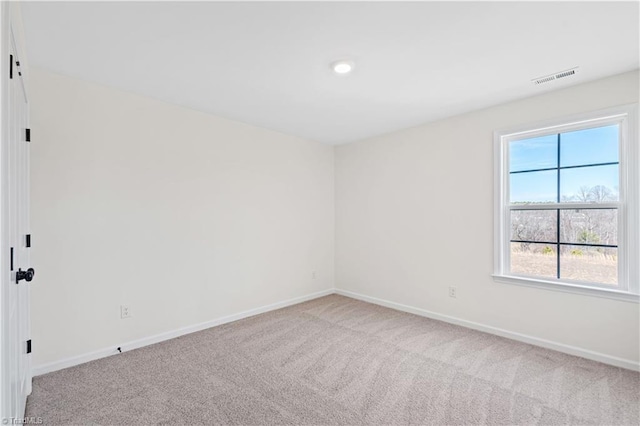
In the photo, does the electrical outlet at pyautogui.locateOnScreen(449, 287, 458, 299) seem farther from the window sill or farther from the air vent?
the air vent

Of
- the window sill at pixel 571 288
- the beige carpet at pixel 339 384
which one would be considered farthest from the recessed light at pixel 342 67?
the window sill at pixel 571 288

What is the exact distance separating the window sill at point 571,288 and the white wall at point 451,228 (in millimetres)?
44

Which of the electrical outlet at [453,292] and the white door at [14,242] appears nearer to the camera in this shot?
the white door at [14,242]

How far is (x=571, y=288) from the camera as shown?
8.97 ft

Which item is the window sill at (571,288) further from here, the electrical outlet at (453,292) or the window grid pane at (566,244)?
the electrical outlet at (453,292)

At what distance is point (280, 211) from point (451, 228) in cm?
217

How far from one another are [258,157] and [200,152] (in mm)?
775

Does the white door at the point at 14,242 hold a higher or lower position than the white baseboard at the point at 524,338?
higher

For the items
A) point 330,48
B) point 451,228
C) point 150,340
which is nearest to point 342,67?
point 330,48

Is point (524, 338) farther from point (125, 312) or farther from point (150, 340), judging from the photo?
point (125, 312)

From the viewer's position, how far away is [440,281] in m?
3.65

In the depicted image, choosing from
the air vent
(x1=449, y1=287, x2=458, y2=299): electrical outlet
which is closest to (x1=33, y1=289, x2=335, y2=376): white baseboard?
(x1=449, y1=287, x2=458, y2=299): electrical outlet

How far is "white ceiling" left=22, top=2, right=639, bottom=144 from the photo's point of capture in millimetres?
1746

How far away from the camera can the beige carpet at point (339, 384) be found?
193 cm
